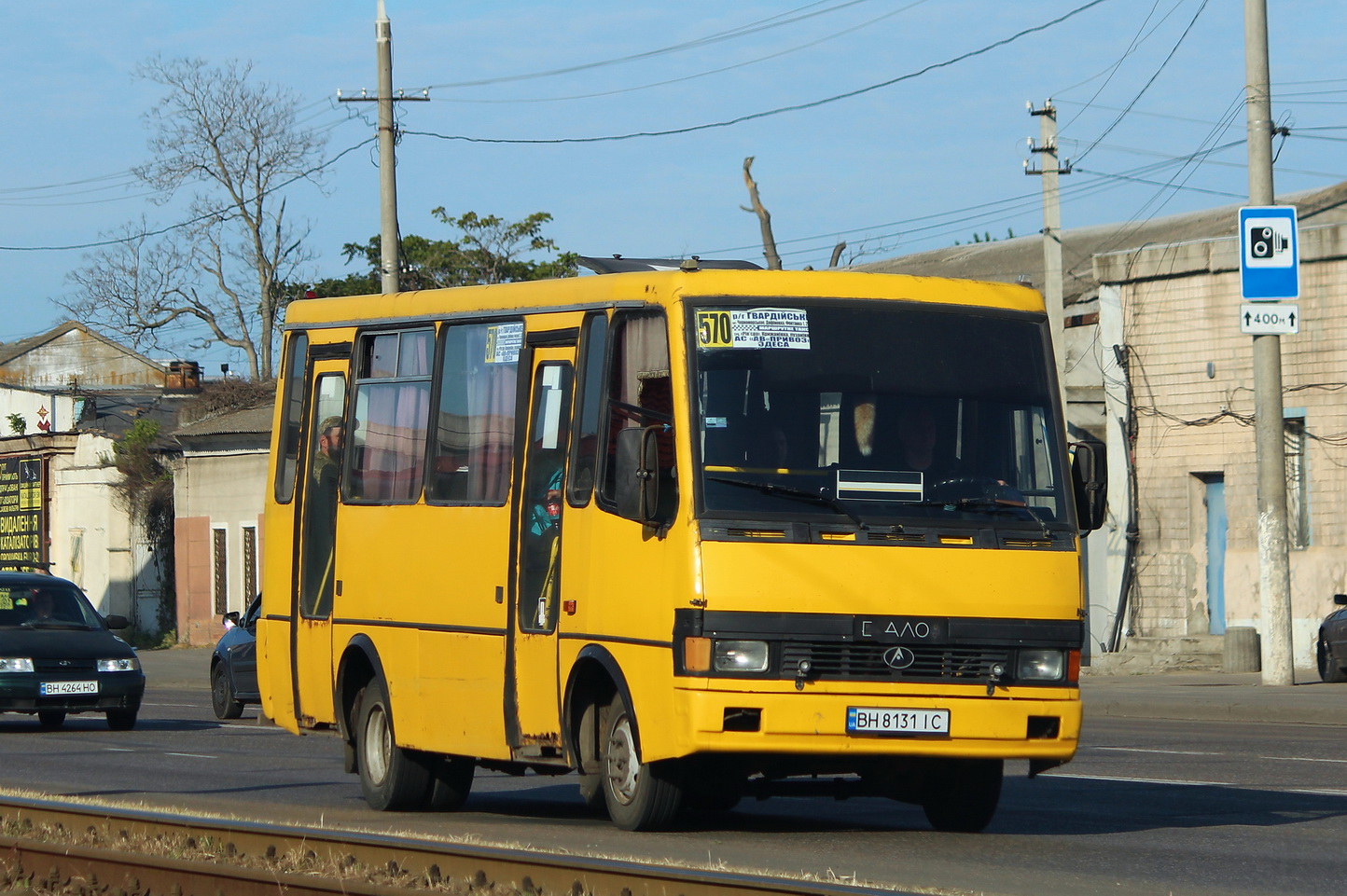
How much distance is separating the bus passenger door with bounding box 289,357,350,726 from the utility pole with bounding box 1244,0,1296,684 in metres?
13.4

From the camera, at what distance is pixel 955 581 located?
10.2 metres

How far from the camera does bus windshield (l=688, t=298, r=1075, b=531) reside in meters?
10.2

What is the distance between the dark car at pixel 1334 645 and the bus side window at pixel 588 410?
1615cm

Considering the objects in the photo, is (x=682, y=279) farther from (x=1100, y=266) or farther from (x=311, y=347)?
(x=1100, y=266)

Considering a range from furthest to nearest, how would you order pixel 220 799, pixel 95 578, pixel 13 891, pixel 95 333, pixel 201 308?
1. pixel 95 333
2. pixel 201 308
3. pixel 95 578
4. pixel 220 799
5. pixel 13 891

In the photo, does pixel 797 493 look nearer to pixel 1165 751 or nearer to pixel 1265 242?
pixel 1165 751

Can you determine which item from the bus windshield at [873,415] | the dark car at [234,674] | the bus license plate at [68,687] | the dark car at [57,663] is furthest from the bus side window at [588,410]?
the dark car at [234,674]

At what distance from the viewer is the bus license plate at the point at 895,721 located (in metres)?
9.94

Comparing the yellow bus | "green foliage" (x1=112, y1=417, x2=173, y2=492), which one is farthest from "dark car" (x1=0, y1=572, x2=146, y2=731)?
"green foliage" (x1=112, y1=417, x2=173, y2=492)

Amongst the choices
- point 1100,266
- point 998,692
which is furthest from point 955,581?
point 1100,266

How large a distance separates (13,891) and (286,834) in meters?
1.32

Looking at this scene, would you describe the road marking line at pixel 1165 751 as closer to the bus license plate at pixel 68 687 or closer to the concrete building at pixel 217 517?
the bus license plate at pixel 68 687

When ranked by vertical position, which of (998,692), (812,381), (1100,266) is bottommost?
(998,692)

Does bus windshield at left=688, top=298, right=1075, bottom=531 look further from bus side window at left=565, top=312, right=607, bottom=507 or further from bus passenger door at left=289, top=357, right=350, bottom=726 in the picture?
bus passenger door at left=289, top=357, right=350, bottom=726
